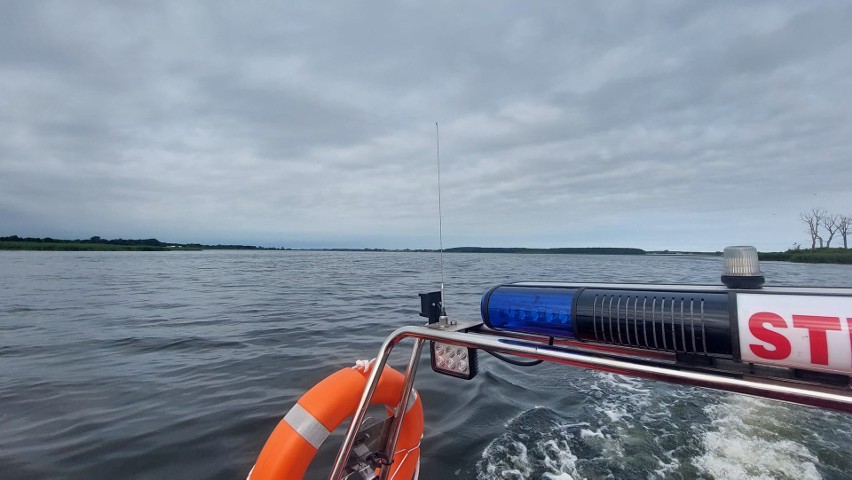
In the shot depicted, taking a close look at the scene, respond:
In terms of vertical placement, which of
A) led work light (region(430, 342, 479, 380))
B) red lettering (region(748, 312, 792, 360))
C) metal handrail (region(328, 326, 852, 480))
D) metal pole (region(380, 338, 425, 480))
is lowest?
metal pole (region(380, 338, 425, 480))

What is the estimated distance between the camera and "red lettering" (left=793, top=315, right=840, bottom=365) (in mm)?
1554

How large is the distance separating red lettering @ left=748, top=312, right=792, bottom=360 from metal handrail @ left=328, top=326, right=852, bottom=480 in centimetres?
11

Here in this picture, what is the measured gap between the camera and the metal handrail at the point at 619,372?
1226 mm

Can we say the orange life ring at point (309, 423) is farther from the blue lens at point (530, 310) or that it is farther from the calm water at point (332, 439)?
the calm water at point (332, 439)

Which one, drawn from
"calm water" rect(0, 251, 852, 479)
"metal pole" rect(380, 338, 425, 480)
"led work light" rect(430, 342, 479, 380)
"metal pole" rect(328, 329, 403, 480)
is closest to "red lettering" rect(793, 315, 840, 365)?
"led work light" rect(430, 342, 479, 380)

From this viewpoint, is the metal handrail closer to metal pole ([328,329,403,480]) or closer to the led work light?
metal pole ([328,329,403,480])

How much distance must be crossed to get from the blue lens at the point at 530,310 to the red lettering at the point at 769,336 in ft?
2.65

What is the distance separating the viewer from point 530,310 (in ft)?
8.09

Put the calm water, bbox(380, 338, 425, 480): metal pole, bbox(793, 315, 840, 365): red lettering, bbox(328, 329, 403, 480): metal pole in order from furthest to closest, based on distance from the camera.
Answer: the calm water
bbox(380, 338, 425, 480): metal pole
bbox(328, 329, 403, 480): metal pole
bbox(793, 315, 840, 365): red lettering

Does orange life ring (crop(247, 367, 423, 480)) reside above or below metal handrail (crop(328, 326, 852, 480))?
below

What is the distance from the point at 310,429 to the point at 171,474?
225 cm

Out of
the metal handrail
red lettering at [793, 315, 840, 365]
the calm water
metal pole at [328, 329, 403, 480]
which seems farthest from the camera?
the calm water

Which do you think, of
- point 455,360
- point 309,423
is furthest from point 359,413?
point 455,360

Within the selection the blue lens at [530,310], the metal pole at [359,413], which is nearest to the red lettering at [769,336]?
the blue lens at [530,310]
